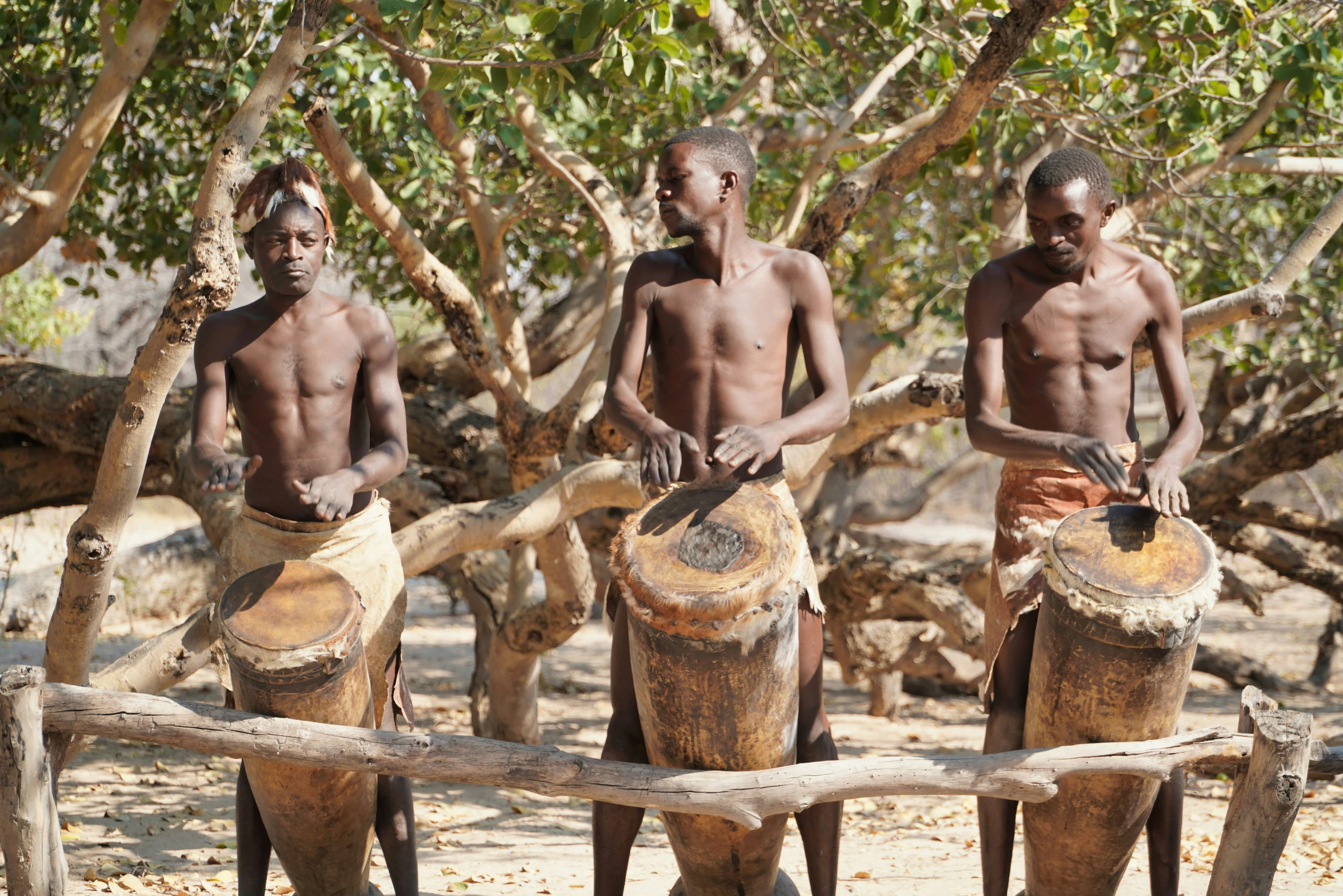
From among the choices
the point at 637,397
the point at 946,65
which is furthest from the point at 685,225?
the point at 946,65

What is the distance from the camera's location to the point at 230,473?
268 cm

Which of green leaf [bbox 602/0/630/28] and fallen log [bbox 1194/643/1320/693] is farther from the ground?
green leaf [bbox 602/0/630/28]

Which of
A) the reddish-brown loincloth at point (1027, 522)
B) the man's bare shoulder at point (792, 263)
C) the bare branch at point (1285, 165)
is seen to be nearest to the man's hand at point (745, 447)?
the man's bare shoulder at point (792, 263)

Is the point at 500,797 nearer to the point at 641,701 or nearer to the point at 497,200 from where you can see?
the point at 497,200

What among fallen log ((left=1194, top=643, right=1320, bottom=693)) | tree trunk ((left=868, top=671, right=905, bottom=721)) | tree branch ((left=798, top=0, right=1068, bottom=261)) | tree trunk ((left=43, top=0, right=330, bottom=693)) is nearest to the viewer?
tree trunk ((left=43, top=0, right=330, bottom=693))

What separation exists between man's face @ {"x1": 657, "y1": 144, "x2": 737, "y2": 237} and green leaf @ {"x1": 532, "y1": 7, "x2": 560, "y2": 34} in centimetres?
85

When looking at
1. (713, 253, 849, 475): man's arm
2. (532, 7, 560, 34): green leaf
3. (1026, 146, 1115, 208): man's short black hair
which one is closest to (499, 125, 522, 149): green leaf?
(532, 7, 560, 34): green leaf

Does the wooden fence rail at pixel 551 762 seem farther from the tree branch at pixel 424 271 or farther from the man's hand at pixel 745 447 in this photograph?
the tree branch at pixel 424 271

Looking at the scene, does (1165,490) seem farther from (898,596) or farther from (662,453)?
(898,596)

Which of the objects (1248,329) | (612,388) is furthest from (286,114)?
(1248,329)

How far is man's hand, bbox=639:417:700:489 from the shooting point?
8.84 ft

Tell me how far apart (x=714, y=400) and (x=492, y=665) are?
3.35 metres

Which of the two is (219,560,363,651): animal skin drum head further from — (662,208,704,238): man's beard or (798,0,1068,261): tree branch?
(798,0,1068,261): tree branch

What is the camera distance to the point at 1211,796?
222 inches
